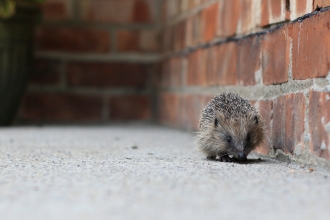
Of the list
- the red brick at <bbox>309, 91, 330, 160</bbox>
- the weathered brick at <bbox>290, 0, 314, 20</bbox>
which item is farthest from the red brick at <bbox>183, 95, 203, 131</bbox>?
the red brick at <bbox>309, 91, 330, 160</bbox>

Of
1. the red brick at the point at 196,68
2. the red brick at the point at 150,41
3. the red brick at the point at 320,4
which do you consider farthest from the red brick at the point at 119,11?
the red brick at the point at 320,4

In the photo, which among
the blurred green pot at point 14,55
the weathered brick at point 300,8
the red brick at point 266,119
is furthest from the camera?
the blurred green pot at point 14,55

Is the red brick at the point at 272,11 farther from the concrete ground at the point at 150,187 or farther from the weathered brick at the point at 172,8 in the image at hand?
the weathered brick at the point at 172,8

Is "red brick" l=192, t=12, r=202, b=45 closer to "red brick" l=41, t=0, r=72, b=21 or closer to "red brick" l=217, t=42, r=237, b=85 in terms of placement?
"red brick" l=217, t=42, r=237, b=85

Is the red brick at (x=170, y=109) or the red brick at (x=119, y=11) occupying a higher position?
the red brick at (x=119, y=11)

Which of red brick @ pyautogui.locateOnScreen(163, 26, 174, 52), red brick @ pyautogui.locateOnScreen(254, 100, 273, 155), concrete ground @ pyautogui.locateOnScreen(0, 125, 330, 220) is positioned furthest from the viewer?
red brick @ pyautogui.locateOnScreen(163, 26, 174, 52)

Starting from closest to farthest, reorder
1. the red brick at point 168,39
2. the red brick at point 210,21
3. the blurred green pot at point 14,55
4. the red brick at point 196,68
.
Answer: the red brick at point 210,21 < the red brick at point 196,68 < the blurred green pot at point 14,55 < the red brick at point 168,39

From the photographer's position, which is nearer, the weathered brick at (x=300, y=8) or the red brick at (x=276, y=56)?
the weathered brick at (x=300, y=8)

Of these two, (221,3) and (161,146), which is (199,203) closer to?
(161,146)
